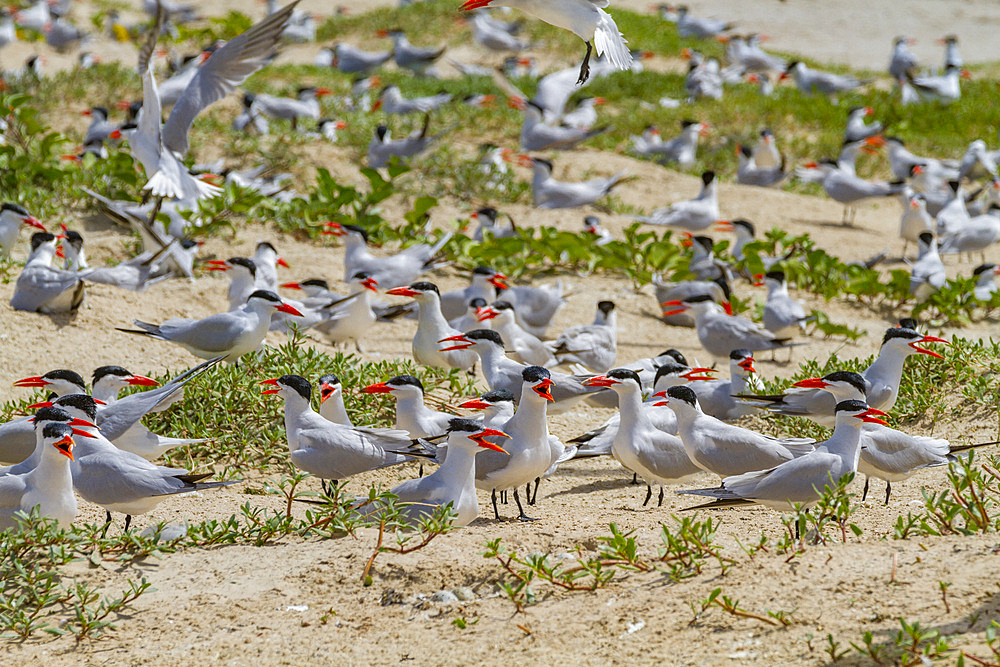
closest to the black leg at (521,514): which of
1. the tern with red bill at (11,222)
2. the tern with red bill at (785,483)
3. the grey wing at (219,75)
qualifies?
the tern with red bill at (785,483)

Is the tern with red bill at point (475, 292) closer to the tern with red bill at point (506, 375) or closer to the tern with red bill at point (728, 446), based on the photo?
the tern with red bill at point (506, 375)

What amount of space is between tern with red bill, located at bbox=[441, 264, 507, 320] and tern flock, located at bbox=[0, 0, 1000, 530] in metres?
0.02

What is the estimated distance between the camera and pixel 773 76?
2253 centimetres

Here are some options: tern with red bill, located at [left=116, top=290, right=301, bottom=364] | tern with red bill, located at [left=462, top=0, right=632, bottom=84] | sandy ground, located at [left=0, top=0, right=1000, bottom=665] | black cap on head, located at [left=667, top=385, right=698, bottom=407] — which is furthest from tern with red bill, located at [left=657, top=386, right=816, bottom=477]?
tern with red bill, located at [left=116, top=290, right=301, bottom=364]

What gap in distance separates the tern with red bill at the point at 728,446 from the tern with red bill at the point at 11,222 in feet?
18.1

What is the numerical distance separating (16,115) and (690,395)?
7.55 meters

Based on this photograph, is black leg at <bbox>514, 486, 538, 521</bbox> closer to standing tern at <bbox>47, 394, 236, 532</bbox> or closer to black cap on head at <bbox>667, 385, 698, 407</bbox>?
black cap on head at <bbox>667, 385, 698, 407</bbox>

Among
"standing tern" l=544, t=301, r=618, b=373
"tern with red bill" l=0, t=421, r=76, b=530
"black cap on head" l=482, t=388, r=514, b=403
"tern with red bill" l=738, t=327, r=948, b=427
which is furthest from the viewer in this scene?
"standing tern" l=544, t=301, r=618, b=373

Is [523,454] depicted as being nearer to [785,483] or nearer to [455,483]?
[455,483]

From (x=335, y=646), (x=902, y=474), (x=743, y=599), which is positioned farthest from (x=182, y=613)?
(x=902, y=474)

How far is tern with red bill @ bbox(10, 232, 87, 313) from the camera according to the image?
248 inches

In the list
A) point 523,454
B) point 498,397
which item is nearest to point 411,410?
point 498,397

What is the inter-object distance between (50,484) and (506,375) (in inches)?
109

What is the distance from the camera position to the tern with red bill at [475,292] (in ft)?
25.4
